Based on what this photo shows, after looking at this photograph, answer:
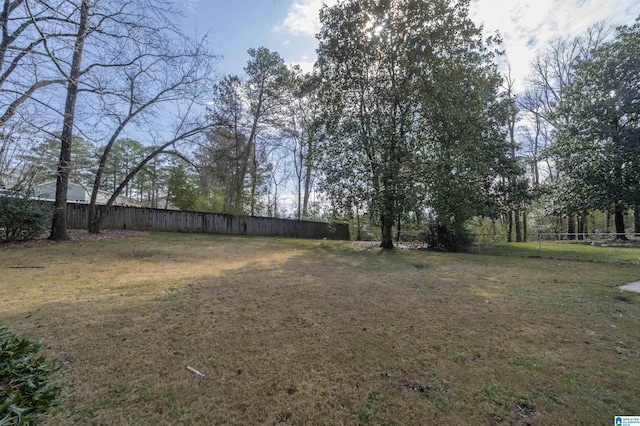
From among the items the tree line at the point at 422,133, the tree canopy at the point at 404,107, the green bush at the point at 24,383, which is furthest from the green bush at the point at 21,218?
the tree canopy at the point at 404,107

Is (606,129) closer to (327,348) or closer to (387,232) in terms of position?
(387,232)

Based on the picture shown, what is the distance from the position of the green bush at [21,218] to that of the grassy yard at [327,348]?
15.2ft

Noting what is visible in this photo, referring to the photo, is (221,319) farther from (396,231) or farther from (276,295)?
(396,231)

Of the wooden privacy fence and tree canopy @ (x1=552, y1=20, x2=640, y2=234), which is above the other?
tree canopy @ (x1=552, y1=20, x2=640, y2=234)

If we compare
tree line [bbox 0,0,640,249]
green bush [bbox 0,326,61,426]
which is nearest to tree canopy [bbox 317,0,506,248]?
tree line [bbox 0,0,640,249]

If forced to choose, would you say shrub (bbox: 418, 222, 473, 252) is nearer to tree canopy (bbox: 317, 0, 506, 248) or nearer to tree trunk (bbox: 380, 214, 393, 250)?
tree canopy (bbox: 317, 0, 506, 248)

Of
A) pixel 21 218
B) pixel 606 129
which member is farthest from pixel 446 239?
pixel 21 218

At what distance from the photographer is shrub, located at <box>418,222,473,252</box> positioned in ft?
38.3

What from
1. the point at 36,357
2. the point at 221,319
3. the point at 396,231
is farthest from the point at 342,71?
the point at 36,357

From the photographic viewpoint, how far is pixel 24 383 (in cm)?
179

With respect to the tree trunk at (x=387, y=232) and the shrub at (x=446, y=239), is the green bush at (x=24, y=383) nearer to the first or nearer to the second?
the tree trunk at (x=387, y=232)

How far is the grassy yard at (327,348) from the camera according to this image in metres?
1.79

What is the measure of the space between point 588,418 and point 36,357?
13.0 ft

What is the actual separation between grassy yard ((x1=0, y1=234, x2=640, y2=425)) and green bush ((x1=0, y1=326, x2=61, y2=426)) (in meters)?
0.09
